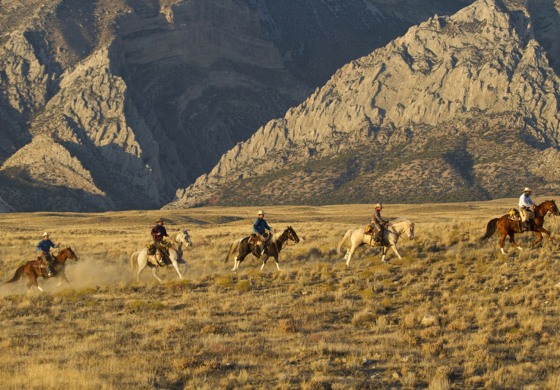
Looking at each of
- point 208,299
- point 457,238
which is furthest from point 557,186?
point 208,299

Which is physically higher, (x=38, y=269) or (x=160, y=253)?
(x=160, y=253)

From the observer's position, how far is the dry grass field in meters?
19.9

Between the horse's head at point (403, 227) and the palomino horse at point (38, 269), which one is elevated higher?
the horse's head at point (403, 227)

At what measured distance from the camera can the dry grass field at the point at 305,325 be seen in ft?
65.3

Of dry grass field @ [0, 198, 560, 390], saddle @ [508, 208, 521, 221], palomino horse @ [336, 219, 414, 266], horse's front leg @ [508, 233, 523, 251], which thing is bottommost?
dry grass field @ [0, 198, 560, 390]

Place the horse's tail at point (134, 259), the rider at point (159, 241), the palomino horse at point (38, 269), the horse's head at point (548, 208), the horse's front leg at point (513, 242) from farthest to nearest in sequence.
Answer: the horse's tail at point (134, 259) → the horse's front leg at point (513, 242) → the rider at point (159, 241) → the horse's head at point (548, 208) → the palomino horse at point (38, 269)

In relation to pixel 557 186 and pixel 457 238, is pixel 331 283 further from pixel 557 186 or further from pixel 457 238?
pixel 557 186

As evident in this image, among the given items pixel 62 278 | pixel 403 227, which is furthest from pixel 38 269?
pixel 403 227

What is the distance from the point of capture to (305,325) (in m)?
25.2

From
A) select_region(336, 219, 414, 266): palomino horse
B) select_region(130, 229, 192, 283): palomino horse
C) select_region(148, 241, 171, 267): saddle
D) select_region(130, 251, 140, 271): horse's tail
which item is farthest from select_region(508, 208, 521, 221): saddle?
select_region(130, 251, 140, 271): horse's tail

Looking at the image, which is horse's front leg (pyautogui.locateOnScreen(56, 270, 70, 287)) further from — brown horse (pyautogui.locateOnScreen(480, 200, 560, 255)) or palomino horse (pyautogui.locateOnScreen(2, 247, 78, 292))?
brown horse (pyautogui.locateOnScreen(480, 200, 560, 255))

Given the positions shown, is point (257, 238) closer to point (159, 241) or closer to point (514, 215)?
point (159, 241)

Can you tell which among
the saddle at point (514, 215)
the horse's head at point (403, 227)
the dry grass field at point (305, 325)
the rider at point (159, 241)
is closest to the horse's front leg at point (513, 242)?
the dry grass field at point (305, 325)

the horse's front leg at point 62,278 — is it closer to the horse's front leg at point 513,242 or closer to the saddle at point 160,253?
the saddle at point 160,253
